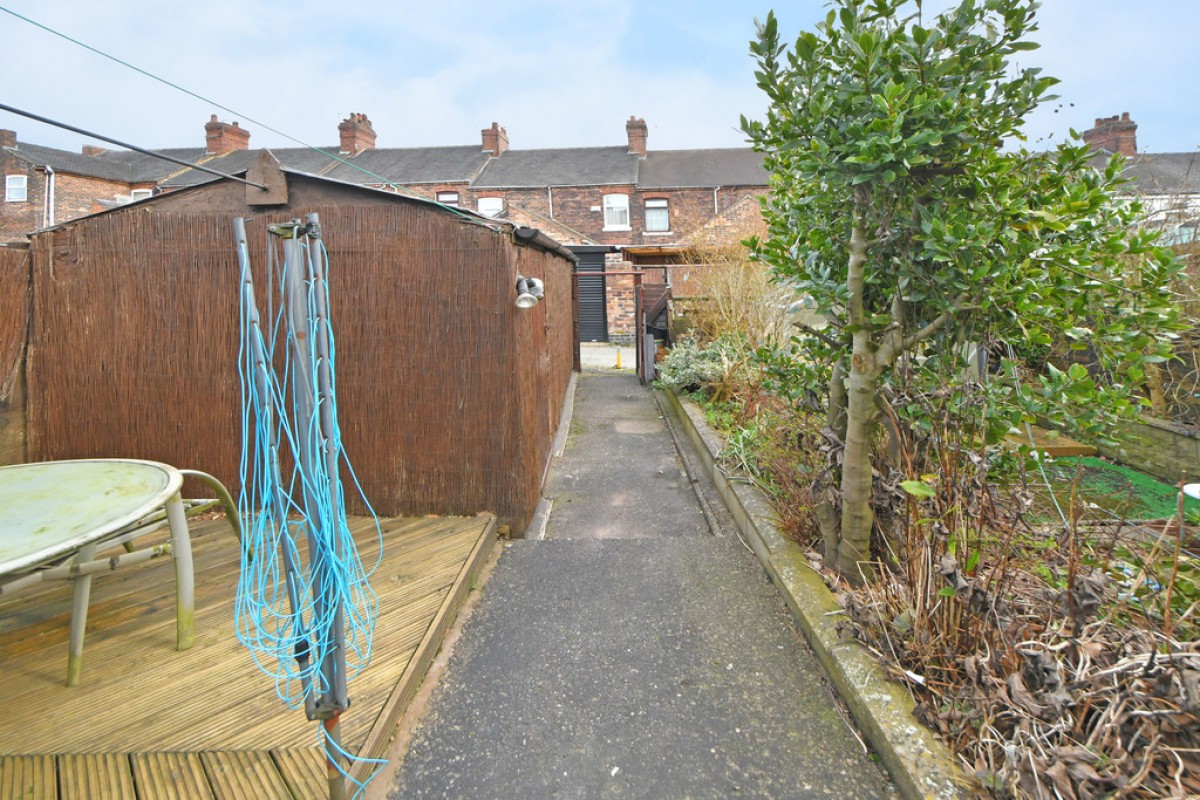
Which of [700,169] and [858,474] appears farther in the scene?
[700,169]

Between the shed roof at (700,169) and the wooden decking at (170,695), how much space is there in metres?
21.7

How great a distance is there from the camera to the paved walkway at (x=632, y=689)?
2.22m

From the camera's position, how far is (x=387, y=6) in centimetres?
508

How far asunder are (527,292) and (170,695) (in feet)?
9.55

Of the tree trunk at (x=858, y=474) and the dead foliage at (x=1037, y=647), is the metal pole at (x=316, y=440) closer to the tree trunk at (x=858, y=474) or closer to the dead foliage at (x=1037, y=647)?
the dead foliage at (x=1037, y=647)

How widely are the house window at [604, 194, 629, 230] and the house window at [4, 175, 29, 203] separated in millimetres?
20914

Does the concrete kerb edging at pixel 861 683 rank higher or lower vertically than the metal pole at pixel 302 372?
lower

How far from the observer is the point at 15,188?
22.5 metres

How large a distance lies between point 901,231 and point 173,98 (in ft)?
12.9

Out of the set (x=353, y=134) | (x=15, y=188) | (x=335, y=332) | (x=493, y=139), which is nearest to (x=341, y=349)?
(x=335, y=332)

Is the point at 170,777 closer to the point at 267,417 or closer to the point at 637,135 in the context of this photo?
the point at 267,417

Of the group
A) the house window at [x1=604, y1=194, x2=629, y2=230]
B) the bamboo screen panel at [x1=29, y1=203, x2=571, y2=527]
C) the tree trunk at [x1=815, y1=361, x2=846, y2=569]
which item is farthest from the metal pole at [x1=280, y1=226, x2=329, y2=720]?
the house window at [x1=604, y1=194, x2=629, y2=230]

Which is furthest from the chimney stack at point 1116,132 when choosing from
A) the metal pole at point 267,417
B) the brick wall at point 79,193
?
the brick wall at point 79,193

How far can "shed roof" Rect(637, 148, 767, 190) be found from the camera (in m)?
22.9
